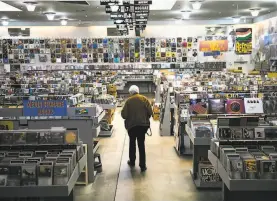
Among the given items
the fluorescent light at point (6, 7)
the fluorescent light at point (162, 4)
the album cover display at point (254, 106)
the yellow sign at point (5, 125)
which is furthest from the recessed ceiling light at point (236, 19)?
the yellow sign at point (5, 125)

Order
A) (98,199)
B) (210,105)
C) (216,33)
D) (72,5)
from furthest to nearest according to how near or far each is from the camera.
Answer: (216,33)
(72,5)
(210,105)
(98,199)

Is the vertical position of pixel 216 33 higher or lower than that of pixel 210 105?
higher

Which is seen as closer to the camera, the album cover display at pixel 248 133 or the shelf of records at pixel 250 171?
the shelf of records at pixel 250 171

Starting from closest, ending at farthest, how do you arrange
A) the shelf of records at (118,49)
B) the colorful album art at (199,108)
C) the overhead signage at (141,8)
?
the colorful album art at (199,108)
the overhead signage at (141,8)
the shelf of records at (118,49)

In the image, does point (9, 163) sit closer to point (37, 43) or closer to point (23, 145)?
point (23, 145)

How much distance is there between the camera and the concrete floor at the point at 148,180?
661cm

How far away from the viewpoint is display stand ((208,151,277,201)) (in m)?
4.25

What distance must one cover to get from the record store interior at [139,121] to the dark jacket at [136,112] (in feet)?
0.06

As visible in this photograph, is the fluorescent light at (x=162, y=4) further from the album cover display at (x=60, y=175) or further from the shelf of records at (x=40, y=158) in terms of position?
the album cover display at (x=60, y=175)

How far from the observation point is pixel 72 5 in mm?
17531

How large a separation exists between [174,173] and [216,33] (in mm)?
15790

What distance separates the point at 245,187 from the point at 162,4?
1465cm

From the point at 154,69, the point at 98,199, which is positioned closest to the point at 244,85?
the point at 98,199

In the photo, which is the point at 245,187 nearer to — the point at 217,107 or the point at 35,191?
the point at 35,191
